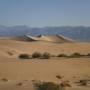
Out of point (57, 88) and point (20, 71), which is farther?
point (20, 71)

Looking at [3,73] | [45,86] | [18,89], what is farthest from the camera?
[3,73]

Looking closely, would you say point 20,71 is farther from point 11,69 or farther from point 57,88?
point 57,88

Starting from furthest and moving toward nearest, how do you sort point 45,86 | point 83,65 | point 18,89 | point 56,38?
point 56,38
point 83,65
point 18,89
point 45,86

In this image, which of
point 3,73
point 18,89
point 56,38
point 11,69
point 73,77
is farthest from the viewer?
point 56,38

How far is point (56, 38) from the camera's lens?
419 ft

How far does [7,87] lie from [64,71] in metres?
9.23

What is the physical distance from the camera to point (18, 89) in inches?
706

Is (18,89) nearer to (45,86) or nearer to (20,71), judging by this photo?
(45,86)

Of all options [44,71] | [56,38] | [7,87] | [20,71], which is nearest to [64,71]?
[44,71]

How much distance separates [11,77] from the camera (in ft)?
79.6

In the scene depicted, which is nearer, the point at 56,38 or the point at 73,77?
the point at 73,77

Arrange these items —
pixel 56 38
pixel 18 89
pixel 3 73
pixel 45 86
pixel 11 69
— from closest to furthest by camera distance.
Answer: pixel 45 86 < pixel 18 89 < pixel 3 73 < pixel 11 69 < pixel 56 38

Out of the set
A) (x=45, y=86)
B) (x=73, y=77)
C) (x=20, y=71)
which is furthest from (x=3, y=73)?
(x=45, y=86)

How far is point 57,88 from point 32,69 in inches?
518
